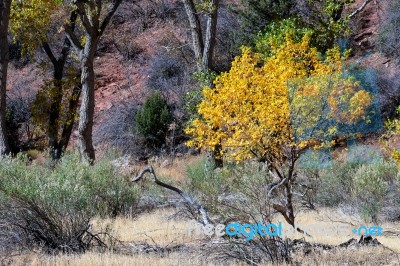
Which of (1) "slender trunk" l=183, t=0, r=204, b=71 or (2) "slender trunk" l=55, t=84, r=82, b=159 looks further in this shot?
(2) "slender trunk" l=55, t=84, r=82, b=159

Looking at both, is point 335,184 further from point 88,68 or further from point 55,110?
point 55,110

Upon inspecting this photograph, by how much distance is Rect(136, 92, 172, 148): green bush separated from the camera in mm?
24469

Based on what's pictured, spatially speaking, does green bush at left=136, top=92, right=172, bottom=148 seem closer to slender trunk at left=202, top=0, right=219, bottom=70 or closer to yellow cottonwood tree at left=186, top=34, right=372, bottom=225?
slender trunk at left=202, top=0, right=219, bottom=70

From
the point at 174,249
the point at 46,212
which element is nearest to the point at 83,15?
the point at 46,212

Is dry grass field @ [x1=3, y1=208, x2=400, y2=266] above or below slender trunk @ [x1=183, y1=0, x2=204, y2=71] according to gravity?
below

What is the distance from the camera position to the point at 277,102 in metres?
10.1

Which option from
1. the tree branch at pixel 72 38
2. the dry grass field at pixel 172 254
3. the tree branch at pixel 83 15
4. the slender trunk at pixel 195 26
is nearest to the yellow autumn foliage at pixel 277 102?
the dry grass field at pixel 172 254

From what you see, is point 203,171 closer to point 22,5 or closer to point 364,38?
point 22,5

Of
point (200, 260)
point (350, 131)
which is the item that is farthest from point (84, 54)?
point (200, 260)
